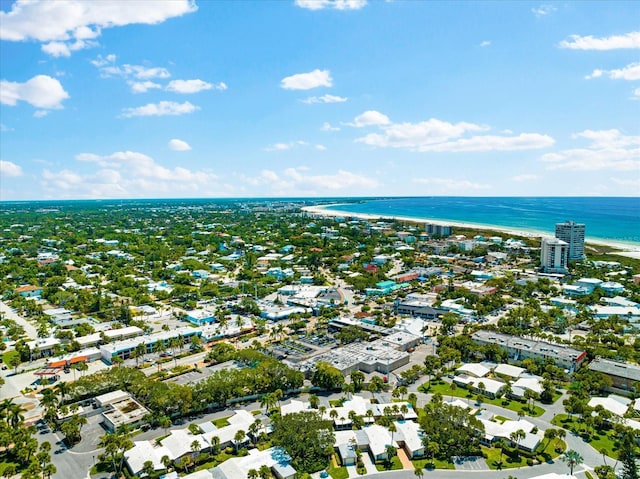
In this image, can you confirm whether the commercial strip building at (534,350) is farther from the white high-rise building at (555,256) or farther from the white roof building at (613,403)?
the white high-rise building at (555,256)

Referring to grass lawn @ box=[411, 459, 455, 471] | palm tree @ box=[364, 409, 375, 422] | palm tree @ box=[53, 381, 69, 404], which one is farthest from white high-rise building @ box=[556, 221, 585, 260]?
palm tree @ box=[53, 381, 69, 404]

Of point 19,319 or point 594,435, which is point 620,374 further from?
point 19,319

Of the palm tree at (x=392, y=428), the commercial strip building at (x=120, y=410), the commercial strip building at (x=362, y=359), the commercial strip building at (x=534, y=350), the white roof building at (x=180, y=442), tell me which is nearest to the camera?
the white roof building at (x=180, y=442)

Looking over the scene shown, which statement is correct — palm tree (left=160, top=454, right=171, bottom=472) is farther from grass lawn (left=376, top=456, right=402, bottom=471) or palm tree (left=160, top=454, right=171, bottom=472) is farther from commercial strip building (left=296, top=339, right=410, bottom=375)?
commercial strip building (left=296, top=339, right=410, bottom=375)

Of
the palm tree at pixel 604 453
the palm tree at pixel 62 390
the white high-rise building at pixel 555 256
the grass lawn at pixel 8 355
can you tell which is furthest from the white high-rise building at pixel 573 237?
the grass lawn at pixel 8 355

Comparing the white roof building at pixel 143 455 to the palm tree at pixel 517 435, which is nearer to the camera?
the white roof building at pixel 143 455

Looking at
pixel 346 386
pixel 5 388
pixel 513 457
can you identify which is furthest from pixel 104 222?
pixel 513 457
